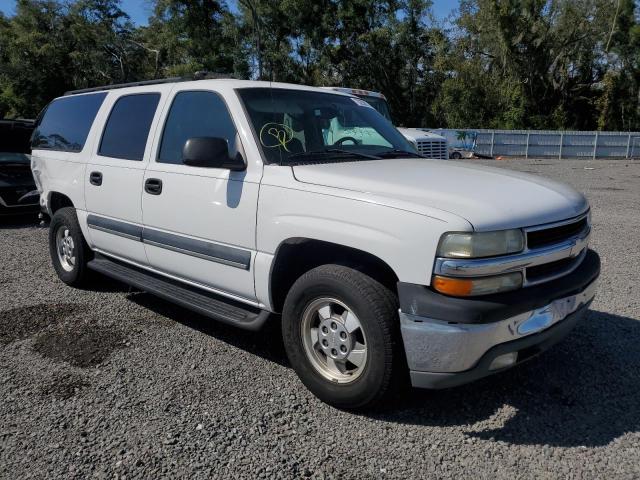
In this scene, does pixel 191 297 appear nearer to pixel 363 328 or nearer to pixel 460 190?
pixel 363 328

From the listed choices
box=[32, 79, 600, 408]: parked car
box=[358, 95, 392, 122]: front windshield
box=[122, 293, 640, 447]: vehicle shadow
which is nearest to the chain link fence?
box=[358, 95, 392, 122]: front windshield

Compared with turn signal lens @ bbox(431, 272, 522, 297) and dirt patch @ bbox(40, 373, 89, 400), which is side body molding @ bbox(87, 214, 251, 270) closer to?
dirt patch @ bbox(40, 373, 89, 400)

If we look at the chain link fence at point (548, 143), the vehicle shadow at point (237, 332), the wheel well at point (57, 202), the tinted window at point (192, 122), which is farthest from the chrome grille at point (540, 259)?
the chain link fence at point (548, 143)

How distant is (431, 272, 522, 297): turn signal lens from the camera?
2701mm

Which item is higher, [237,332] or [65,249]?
[65,249]

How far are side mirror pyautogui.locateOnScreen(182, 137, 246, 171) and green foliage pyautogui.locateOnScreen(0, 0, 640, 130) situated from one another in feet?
121

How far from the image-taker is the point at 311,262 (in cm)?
352

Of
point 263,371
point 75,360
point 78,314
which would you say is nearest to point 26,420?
point 75,360

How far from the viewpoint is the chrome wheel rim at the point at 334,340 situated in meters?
3.10

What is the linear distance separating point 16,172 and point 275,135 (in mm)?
7276

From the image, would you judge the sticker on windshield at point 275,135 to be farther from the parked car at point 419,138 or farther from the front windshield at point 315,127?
the parked car at point 419,138

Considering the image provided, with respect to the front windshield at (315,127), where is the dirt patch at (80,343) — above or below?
below

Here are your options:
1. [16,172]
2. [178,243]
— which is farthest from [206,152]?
[16,172]

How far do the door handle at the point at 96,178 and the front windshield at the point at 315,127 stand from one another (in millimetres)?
1719
